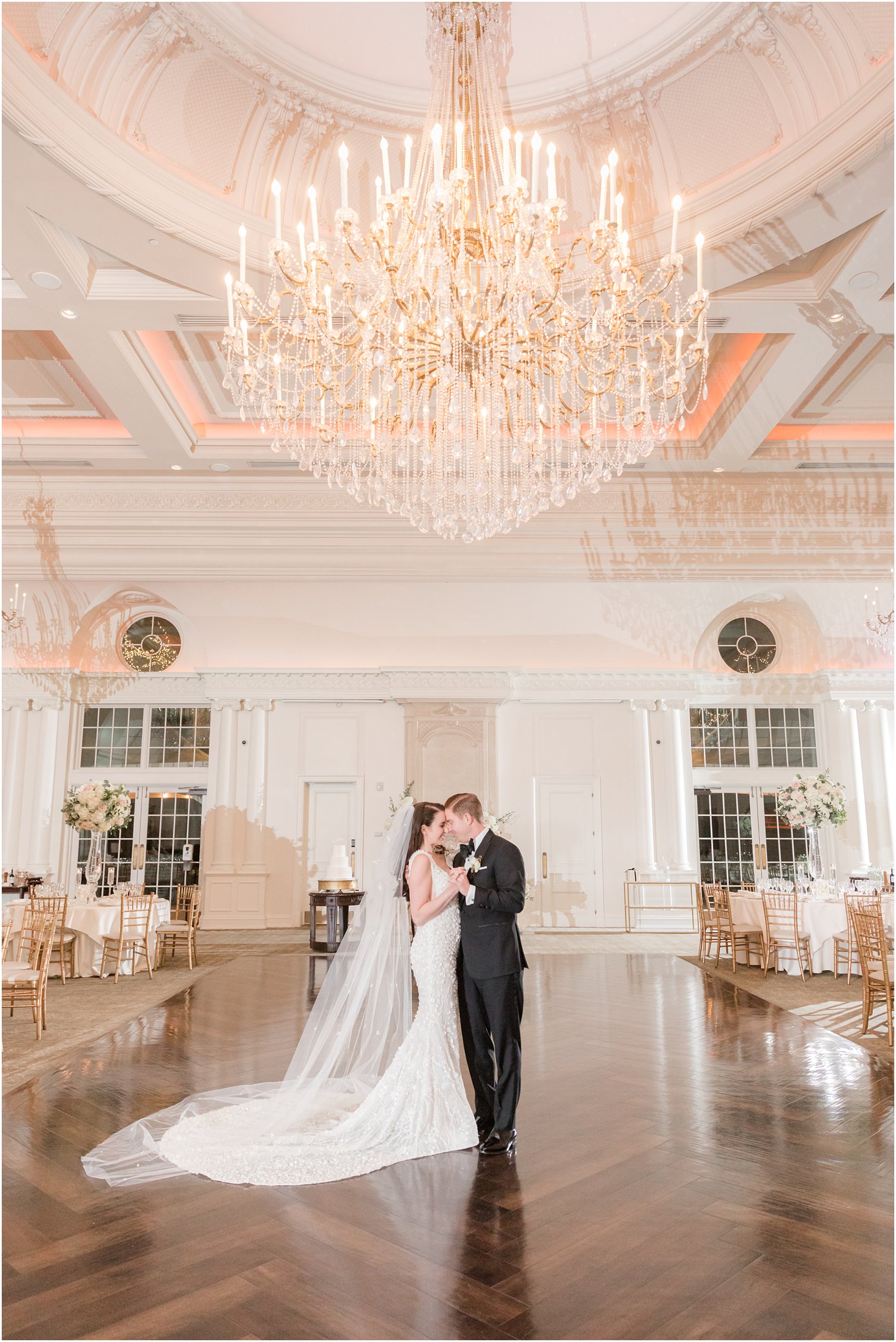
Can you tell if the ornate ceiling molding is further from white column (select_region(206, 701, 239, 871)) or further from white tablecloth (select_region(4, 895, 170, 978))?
white tablecloth (select_region(4, 895, 170, 978))

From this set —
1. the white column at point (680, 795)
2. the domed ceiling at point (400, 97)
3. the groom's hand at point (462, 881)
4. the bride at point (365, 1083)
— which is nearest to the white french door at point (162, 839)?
the white column at point (680, 795)

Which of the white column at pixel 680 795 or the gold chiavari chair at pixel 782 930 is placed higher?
the white column at pixel 680 795

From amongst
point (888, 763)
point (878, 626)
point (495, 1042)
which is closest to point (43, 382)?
point (495, 1042)

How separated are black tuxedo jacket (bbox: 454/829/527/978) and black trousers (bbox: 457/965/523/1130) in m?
0.06

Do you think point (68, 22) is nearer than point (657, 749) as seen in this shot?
Yes

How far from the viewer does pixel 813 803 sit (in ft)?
35.4

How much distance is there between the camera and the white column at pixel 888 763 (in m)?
13.1

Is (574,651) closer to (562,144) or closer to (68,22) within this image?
(562,144)

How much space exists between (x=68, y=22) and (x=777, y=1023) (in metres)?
8.82

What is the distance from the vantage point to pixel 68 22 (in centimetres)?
569

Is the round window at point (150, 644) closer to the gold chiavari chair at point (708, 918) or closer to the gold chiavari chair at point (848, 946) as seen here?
the gold chiavari chair at point (708, 918)

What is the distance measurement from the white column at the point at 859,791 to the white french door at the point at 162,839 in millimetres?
10091

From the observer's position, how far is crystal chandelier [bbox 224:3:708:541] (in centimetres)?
517

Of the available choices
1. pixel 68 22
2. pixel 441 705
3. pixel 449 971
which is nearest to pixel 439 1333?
pixel 449 971
